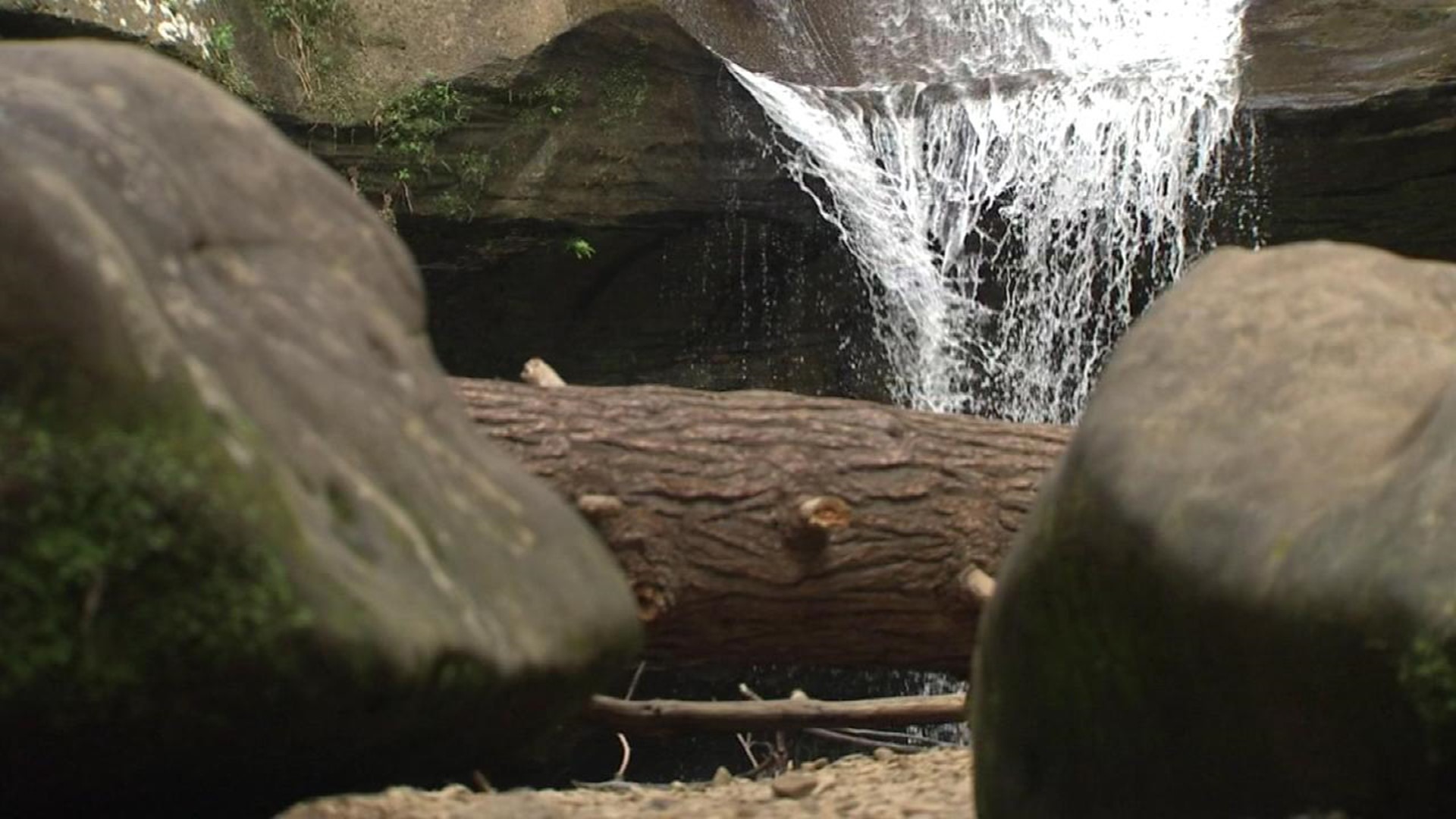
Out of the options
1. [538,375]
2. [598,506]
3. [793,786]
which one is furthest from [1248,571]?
[538,375]

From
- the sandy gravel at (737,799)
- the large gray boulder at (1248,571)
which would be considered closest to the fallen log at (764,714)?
the sandy gravel at (737,799)

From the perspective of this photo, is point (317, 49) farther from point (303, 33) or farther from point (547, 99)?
point (547, 99)

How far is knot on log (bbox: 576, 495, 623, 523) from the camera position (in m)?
4.60

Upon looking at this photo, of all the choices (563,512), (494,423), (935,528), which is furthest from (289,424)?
(935,528)

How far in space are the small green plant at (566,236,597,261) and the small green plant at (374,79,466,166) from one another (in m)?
0.83

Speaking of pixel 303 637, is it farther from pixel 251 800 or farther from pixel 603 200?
pixel 603 200

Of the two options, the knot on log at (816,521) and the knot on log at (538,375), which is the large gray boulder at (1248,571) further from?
the knot on log at (538,375)

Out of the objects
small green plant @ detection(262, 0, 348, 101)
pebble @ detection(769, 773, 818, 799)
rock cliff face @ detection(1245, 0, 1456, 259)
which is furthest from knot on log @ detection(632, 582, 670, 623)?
rock cliff face @ detection(1245, 0, 1456, 259)

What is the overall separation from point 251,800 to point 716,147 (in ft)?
22.8

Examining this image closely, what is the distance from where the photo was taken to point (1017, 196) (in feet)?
30.1

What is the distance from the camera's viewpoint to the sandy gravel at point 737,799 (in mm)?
4457

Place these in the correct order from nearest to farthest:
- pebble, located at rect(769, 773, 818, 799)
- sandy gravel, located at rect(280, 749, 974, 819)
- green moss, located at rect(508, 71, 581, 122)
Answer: sandy gravel, located at rect(280, 749, 974, 819) < pebble, located at rect(769, 773, 818, 799) < green moss, located at rect(508, 71, 581, 122)

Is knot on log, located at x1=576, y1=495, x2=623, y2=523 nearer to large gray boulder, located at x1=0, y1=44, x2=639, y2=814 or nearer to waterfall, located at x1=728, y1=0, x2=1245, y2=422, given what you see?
large gray boulder, located at x1=0, y1=44, x2=639, y2=814

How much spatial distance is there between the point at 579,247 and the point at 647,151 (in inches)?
22.9
